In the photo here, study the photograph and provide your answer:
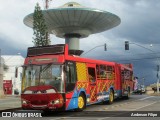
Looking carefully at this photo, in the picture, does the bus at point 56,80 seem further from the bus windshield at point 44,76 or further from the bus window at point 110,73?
the bus window at point 110,73

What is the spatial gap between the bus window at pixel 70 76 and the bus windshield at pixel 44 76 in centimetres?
50

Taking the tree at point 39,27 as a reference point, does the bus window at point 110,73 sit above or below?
below

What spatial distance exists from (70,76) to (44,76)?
52.5 inches

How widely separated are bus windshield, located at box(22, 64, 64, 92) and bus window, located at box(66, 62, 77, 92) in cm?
50

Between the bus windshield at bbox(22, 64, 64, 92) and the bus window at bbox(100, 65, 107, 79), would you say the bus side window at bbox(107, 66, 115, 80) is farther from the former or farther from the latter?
the bus windshield at bbox(22, 64, 64, 92)

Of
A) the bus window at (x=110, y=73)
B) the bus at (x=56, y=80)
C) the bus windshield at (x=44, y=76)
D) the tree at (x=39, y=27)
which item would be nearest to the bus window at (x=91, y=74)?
the bus at (x=56, y=80)

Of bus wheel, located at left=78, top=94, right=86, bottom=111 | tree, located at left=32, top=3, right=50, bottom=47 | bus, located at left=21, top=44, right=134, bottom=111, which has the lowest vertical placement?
bus wheel, located at left=78, top=94, right=86, bottom=111

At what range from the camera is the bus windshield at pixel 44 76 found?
1728 centimetres

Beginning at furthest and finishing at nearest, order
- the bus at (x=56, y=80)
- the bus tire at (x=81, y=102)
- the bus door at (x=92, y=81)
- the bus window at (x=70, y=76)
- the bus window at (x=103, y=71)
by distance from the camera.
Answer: the bus window at (x=103, y=71) < the bus door at (x=92, y=81) < the bus tire at (x=81, y=102) < the bus window at (x=70, y=76) < the bus at (x=56, y=80)

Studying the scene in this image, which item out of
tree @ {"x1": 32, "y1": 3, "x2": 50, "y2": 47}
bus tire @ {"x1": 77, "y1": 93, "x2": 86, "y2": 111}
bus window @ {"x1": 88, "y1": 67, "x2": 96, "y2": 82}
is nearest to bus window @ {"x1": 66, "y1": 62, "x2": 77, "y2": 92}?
bus tire @ {"x1": 77, "y1": 93, "x2": 86, "y2": 111}

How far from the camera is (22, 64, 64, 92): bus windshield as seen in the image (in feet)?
56.7

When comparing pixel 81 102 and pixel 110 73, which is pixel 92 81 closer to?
pixel 81 102

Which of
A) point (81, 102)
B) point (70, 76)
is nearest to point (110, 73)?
point (81, 102)

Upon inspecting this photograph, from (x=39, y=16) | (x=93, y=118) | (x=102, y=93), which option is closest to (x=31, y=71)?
(x=93, y=118)
